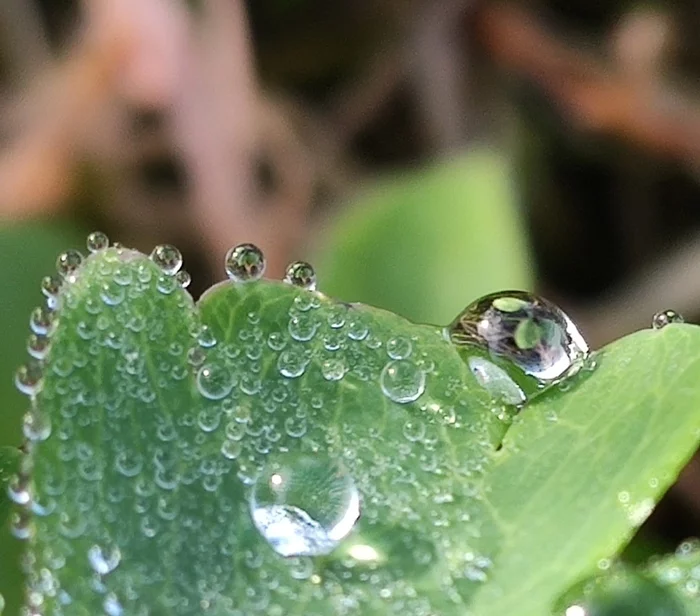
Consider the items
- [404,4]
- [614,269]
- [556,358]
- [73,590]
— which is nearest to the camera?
[73,590]

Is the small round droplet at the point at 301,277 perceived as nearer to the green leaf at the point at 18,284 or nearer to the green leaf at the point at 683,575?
the green leaf at the point at 683,575

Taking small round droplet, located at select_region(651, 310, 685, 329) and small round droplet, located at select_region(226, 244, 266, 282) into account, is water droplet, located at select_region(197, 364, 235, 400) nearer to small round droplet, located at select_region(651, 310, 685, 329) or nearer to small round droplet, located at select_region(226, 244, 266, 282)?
small round droplet, located at select_region(226, 244, 266, 282)

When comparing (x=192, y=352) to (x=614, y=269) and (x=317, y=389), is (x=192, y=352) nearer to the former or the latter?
(x=317, y=389)

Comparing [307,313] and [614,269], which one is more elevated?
[614,269]

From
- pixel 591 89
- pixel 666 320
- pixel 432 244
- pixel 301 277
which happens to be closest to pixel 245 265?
pixel 301 277

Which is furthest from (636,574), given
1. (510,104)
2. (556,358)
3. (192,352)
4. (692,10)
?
(692,10)

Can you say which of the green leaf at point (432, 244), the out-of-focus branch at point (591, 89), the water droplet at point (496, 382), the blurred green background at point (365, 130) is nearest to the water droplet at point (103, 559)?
the water droplet at point (496, 382)

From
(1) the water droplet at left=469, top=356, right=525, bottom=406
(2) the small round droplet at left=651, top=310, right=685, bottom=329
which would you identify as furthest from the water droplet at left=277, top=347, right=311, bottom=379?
(2) the small round droplet at left=651, top=310, right=685, bottom=329

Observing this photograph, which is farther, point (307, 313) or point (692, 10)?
point (692, 10)
